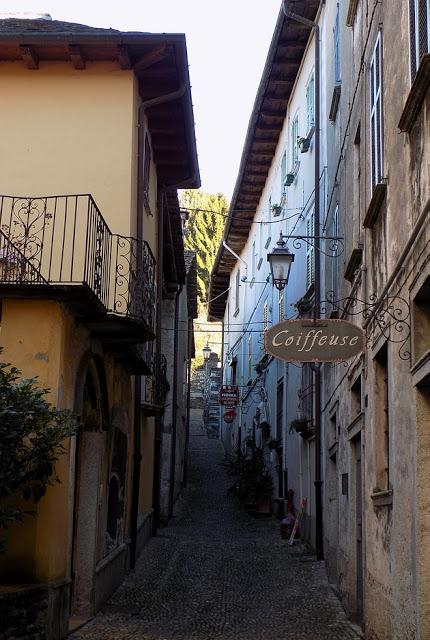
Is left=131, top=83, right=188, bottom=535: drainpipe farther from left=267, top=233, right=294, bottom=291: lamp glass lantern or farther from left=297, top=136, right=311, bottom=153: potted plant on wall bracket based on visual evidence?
left=297, top=136, right=311, bottom=153: potted plant on wall bracket

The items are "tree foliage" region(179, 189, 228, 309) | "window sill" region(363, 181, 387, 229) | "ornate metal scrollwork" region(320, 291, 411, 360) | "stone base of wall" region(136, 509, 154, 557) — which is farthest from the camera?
"tree foliage" region(179, 189, 228, 309)

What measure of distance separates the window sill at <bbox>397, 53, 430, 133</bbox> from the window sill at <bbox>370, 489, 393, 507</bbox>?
126 inches

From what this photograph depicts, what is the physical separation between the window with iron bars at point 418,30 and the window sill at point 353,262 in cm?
354

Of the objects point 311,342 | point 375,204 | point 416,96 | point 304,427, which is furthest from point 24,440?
point 304,427

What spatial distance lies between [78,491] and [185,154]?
275 inches

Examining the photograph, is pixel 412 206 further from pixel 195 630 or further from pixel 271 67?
pixel 271 67

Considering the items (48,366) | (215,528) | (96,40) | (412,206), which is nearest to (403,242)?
(412,206)

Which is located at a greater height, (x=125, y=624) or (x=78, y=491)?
(x=78, y=491)

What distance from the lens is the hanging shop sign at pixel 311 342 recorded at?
25.8ft

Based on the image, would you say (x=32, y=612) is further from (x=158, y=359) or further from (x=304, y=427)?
(x=304, y=427)

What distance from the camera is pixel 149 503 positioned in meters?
17.7

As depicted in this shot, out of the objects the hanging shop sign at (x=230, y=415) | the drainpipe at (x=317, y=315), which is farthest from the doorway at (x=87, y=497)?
the hanging shop sign at (x=230, y=415)

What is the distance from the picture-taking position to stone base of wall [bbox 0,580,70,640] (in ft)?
26.5

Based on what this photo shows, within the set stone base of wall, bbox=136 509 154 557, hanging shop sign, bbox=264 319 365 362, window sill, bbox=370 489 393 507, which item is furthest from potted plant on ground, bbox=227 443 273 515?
hanging shop sign, bbox=264 319 365 362
